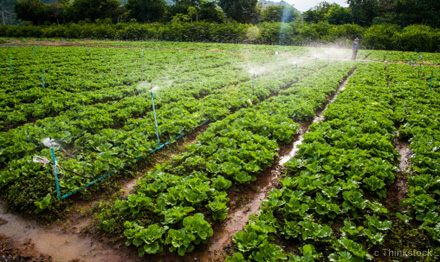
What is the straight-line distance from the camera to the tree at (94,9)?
70.7 meters

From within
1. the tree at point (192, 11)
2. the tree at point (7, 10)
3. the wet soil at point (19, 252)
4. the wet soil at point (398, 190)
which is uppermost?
the tree at point (7, 10)

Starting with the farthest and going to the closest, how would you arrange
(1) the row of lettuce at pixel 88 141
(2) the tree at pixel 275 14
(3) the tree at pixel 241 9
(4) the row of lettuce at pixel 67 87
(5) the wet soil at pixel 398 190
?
(2) the tree at pixel 275 14 < (3) the tree at pixel 241 9 < (4) the row of lettuce at pixel 67 87 < (1) the row of lettuce at pixel 88 141 < (5) the wet soil at pixel 398 190

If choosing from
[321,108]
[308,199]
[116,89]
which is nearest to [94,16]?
[116,89]

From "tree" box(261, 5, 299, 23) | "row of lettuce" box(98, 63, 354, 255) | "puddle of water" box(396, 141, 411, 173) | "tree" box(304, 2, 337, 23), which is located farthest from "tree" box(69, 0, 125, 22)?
"puddle of water" box(396, 141, 411, 173)

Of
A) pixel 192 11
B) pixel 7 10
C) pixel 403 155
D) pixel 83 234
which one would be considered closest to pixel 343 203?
pixel 403 155

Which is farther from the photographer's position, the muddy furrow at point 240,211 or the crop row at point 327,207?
the muddy furrow at point 240,211

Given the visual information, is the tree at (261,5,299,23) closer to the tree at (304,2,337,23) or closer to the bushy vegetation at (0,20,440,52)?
the tree at (304,2,337,23)

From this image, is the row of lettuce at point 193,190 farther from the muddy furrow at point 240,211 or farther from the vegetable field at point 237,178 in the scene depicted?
the muddy furrow at point 240,211

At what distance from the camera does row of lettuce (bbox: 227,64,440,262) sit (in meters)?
3.67

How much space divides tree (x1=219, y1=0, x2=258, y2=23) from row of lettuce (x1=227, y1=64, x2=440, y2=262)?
73.1 m

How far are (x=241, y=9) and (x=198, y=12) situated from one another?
13.3m

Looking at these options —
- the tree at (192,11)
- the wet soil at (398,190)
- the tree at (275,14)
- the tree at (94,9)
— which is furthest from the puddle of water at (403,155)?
the tree at (94,9)

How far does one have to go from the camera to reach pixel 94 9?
232 feet

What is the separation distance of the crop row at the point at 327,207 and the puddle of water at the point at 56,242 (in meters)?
2.26
